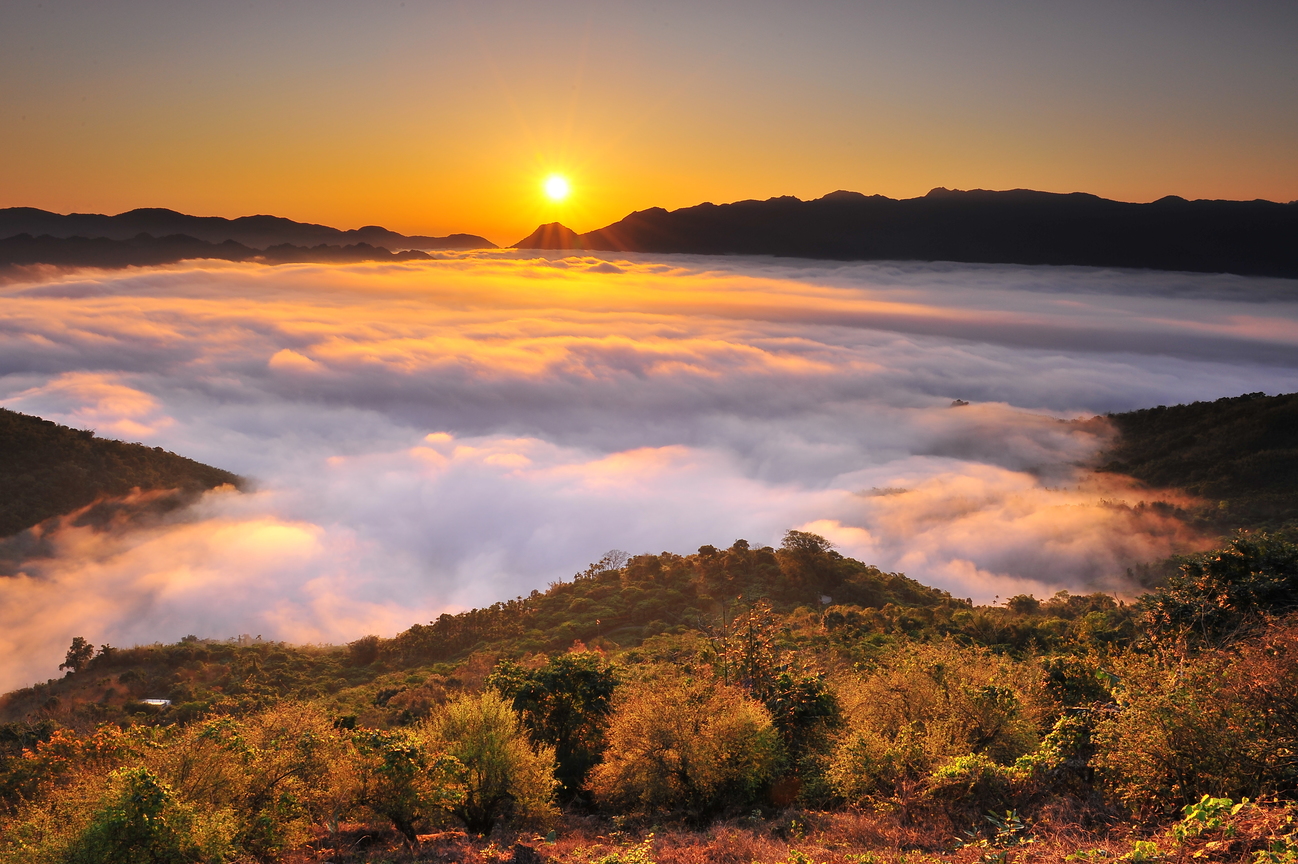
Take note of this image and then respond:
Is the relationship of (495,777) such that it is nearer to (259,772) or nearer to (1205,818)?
(259,772)

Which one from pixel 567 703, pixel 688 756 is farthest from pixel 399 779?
pixel 567 703

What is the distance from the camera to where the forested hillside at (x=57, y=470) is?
99.1 meters

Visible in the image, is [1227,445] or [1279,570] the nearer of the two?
[1279,570]

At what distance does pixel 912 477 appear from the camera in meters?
152

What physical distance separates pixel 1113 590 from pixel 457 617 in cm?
7226

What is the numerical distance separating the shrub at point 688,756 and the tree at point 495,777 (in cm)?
242

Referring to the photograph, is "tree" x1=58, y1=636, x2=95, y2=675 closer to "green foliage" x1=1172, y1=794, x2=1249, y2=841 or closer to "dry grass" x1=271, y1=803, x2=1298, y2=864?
"dry grass" x1=271, y1=803, x2=1298, y2=864

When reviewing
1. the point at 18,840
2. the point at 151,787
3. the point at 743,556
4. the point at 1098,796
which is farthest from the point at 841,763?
the point at 743,556

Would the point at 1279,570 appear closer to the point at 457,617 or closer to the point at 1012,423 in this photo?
the point at 457,617

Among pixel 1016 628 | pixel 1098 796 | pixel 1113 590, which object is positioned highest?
pixel 1098 796

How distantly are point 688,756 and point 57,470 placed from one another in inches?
4776

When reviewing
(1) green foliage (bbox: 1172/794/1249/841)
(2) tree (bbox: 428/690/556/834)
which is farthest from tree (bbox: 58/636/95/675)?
(1) green foliage (bbox: 1172/794/1249/841)

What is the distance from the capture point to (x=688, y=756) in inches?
985

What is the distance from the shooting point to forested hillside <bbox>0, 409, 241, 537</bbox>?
99125mm
